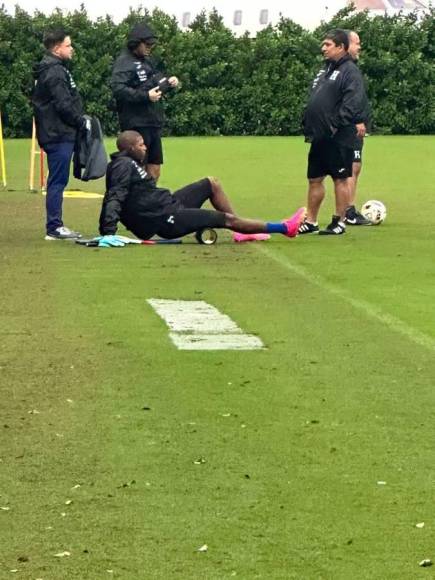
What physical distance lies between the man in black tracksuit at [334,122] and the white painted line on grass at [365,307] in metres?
2.29

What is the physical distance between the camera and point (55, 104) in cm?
1608

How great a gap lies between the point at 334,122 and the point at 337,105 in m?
0.19

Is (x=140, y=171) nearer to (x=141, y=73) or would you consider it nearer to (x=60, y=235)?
(x=60, y=235)

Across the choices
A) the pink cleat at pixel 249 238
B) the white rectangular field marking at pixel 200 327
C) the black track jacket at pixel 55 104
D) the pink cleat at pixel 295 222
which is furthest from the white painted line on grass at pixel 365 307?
the black track jacket at pixel 55 104

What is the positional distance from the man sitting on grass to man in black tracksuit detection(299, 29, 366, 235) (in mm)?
1473

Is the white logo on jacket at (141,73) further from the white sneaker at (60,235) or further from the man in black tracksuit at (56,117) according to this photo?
the white sneaker at (60,235)

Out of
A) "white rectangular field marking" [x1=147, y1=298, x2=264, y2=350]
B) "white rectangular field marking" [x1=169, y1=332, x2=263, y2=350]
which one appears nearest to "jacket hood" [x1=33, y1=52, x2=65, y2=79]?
"white rectangular field marking" [x1=147, y1=298, x2=264, y2=350]

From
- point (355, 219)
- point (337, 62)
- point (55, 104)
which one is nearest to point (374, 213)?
point (355, 219)

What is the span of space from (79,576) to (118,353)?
13.7 feet

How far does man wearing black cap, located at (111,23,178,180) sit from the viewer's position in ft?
56.9

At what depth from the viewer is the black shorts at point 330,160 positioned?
17.0 metres

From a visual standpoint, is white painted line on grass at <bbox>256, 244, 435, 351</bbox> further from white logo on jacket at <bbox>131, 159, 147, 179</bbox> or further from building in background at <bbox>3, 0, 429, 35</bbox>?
building in background at <bbox>3, 0, 429, 35</bbox>

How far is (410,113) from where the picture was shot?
42656 mm

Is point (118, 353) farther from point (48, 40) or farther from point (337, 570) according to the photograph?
point (48, 40)
